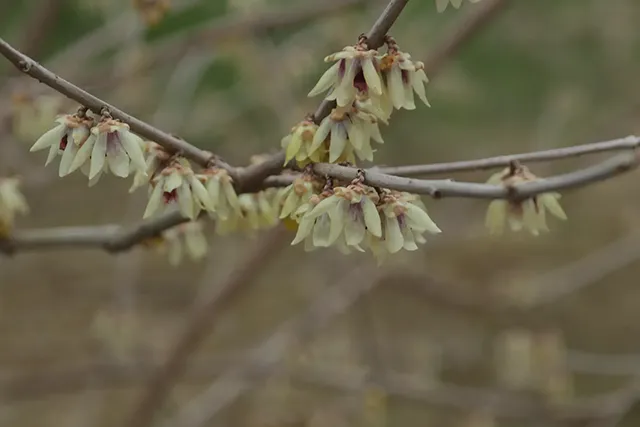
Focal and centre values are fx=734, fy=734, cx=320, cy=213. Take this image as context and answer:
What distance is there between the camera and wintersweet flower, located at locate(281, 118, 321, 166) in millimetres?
558

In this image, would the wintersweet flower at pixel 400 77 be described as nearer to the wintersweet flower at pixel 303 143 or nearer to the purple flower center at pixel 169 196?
the wintersweet flower at pixel 303 143

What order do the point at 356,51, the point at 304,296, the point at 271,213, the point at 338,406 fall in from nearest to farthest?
the point at 356,51, the point at 271,213, the point at 338,406, the point at 304,296

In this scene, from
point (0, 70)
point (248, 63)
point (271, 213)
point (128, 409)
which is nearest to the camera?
point (271, 213)

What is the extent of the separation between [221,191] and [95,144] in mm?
131

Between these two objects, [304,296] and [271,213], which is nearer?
[271,213]

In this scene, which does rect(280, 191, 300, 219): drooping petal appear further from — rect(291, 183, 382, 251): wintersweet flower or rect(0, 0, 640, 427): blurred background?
rect(0, 0, 640, 427): blurred background

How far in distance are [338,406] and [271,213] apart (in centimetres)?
155

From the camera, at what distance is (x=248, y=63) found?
6.54ft

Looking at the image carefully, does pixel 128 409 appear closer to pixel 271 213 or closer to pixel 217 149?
pixel 217 149

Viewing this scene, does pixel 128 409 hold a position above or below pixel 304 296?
below

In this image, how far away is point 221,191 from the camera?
0.62 meters

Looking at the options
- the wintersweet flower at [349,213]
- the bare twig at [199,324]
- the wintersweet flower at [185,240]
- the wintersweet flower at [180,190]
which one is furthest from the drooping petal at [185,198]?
the bare twig at [199,324]

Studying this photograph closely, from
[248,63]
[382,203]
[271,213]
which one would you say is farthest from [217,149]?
[382,203]

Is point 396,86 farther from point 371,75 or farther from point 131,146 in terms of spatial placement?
point 131,146
